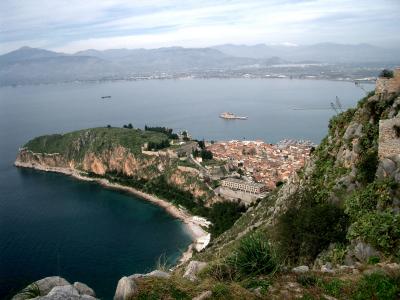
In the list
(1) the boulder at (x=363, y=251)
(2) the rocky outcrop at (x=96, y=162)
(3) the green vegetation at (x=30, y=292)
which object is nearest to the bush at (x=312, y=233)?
(1) the boulder at (x=363, y=251)

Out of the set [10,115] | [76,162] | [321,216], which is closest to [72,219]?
[76,162]

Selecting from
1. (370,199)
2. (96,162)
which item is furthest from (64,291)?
(96,162)

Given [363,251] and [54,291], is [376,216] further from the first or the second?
[54,291]

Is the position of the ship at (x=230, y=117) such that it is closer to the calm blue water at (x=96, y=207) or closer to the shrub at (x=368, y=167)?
the calm blue water at (x=96, y=207)

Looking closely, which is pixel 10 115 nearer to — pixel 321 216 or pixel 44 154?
pixel 44 154

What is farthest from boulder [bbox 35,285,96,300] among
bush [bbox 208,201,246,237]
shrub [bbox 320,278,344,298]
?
bush [bbox 208,201,246,237]

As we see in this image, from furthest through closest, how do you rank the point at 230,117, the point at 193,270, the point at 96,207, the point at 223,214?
the point at 230,117, the point at 96,207, the point at 223,214, the point at 193,270
